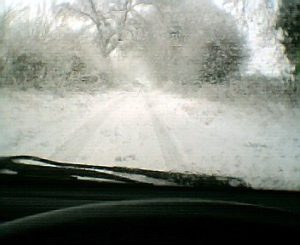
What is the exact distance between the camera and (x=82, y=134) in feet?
12.8

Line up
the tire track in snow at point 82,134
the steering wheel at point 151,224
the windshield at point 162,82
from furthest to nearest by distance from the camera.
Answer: the tire track in snow at point 82,134
the windshield at point 162,82
the steering wheel at point 151,224

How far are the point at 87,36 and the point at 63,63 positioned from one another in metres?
0.21

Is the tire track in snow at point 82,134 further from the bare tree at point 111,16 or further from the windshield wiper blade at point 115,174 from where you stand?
the bare tree at point 111,16

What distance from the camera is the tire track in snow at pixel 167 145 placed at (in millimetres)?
3725

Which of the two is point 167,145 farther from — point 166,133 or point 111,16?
point 111,16

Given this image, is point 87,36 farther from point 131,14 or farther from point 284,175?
point 284,175

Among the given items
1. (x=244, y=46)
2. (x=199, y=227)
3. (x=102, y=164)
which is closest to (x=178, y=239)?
(x=199, y=227)

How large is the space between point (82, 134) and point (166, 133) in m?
0.52

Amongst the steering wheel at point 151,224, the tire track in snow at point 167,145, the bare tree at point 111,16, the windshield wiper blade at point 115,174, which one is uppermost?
the bare tree at point 111,16

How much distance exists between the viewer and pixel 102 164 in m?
3.80

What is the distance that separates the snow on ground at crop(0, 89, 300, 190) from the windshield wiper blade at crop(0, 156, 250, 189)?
0.04 m

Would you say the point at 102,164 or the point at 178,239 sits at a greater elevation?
the point at 102,164

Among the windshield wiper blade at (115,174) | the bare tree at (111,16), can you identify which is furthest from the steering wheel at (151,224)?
the bare tree at (111,16)

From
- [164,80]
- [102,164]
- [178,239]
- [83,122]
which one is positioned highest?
[164,80]
